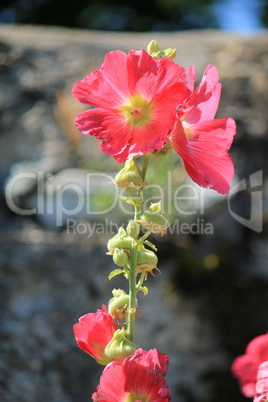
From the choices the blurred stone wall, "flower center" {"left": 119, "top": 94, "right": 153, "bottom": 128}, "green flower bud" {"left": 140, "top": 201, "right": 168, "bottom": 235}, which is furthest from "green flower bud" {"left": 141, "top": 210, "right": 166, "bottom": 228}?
the blurred stone wall

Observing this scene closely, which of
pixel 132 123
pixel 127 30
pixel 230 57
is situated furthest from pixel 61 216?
pixel 127 30

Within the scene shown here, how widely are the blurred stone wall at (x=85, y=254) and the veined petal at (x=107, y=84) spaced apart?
0.99 m

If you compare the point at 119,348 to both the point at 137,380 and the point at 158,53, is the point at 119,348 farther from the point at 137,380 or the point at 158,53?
the point at 158,53

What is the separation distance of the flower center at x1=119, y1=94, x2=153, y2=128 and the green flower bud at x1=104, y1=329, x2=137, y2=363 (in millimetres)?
228

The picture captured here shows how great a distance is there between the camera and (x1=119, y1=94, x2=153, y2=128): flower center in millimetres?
607

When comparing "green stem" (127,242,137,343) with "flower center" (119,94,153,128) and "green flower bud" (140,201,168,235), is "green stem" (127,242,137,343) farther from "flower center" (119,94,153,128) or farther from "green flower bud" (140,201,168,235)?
"flower center" (119,94,153,128)

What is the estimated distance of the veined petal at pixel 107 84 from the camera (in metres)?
0.59

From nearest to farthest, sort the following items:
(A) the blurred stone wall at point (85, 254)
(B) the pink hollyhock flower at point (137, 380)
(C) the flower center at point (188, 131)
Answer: (B) the pink hollyhock flower at point (137, 380)
(C) the flower center at point (188, 131)
(A) the blurred stone wall at point (85, 254)

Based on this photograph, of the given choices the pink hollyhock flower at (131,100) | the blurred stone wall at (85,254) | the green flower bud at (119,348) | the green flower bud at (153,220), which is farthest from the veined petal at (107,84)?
the blurred stone wall at (85,254)

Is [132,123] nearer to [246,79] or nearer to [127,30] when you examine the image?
[246,79]

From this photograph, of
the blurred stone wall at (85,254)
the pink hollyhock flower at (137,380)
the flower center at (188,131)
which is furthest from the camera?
the blurred stone wall at (85,254)

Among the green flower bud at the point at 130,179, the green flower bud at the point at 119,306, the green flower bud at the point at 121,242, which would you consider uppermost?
the green flower bud at the point at 130,179

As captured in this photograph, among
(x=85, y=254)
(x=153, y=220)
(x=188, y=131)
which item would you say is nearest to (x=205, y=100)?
(x=188, y=131)

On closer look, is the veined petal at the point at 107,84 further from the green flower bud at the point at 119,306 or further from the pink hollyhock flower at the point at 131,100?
the green flower bud at the point at 119,306
